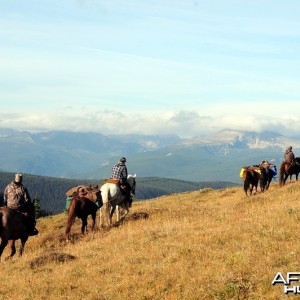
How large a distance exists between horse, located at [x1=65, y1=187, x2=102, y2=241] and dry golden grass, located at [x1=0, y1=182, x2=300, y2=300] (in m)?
1.41

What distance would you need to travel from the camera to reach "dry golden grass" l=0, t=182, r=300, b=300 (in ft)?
43.6

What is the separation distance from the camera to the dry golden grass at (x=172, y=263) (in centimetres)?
1328

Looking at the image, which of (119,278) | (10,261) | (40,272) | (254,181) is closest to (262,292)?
(119,278)

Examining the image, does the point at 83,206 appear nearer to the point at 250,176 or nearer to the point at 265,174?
the point at 250,176

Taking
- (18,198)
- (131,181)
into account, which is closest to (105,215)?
(131,181)

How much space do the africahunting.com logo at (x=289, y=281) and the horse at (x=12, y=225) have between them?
11679mm

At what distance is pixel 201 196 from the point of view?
4653 centimetres

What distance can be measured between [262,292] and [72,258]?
27.3 feet

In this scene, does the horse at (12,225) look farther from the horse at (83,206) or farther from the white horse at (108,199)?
the white horse at (108,199)

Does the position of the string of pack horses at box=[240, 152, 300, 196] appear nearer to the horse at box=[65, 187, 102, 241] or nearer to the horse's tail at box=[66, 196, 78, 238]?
the horse at box=[65, 187, 102, 241]

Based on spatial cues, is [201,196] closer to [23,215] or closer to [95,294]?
[23,215]

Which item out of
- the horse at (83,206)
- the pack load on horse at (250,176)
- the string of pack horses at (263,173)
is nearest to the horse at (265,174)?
the string of pack horses at (263,173)

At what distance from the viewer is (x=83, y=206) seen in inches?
989

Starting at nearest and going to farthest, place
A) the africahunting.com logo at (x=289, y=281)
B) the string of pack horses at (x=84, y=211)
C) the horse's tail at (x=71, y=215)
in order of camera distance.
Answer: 1. the africahunting.com logo at (x=289, y=281)
2. the string of pack horses at (x=84, y=211)
3. the horse's tail at (x=71, y=215)
